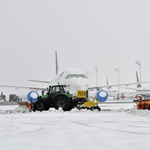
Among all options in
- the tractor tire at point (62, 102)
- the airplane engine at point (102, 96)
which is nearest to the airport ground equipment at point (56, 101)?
the tractor tire at point (62, 102)

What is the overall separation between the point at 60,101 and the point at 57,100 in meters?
0.22

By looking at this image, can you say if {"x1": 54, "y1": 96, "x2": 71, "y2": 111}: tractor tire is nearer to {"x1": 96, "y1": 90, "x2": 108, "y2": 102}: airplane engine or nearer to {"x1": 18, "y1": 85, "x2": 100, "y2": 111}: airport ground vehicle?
{"x1": 18, "y1": 85, "x2": 100, "y2": 111}: airport ground vehicle

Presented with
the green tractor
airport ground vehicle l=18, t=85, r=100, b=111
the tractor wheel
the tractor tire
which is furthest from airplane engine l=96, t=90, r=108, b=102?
the tractor wheel

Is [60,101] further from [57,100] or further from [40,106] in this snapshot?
[40,106]

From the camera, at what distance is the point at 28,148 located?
5.46 meters

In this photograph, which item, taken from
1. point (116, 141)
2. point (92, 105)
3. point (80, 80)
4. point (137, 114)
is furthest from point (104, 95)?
point (116, 141)

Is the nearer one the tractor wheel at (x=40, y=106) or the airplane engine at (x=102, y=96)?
the tractor wheel at (x=40, y=106)

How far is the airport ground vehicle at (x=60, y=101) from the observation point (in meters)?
19.3

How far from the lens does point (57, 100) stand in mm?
19406

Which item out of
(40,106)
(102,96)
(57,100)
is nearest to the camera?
(57,100)

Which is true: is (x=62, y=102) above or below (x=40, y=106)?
above

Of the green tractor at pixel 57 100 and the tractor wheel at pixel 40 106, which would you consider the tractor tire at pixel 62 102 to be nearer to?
the green tractor at pixel 57 100

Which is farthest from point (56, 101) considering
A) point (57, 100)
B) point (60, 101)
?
point (60, 101)

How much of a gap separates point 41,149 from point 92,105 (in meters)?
14.0
